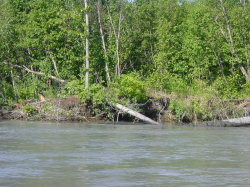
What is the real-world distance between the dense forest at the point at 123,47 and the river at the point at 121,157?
913 cm

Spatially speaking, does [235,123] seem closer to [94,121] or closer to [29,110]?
[94,121]

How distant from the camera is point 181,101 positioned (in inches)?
1168

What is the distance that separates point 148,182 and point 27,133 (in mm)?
10616

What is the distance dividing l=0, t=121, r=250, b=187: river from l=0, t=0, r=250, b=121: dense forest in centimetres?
913

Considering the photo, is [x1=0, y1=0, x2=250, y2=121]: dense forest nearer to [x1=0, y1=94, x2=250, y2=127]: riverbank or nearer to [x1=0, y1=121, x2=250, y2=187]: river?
[x1=0, y1=94, x2=250, y2=127]: riverbank

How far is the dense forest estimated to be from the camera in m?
33.3

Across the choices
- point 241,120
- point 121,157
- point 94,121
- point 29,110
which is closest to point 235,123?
point 241,120

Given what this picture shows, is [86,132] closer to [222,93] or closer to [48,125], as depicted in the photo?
[48,125]

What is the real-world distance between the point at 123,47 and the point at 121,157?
22.4 m

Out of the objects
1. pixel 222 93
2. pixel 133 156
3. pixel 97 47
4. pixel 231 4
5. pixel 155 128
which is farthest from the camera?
pixel 231 4

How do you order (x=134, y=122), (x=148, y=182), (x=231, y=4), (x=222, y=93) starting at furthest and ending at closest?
(x=231, y=4) → (x=222, y=93) → (x=134, y=122) → (x=148, y=182)

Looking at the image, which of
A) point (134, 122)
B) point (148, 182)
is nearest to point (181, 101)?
point (134, 122)

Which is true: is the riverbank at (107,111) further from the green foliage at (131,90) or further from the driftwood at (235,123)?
the driftwood at (235,123)

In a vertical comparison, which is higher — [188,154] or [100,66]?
[100,66]
